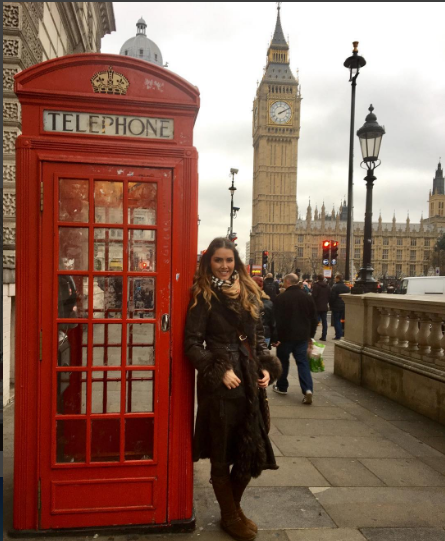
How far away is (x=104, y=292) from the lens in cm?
319

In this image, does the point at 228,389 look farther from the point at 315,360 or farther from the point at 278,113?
the point at 278,113

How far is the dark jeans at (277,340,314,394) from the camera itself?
22.6 ft

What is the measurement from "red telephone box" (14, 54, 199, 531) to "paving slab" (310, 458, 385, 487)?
1516 millimetres

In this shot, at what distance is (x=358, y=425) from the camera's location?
19.3ft

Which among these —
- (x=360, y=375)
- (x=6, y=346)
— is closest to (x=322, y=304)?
(x=360, y=375)

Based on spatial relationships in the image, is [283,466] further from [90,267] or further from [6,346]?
[6,346]

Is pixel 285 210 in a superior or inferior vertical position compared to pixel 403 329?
superior

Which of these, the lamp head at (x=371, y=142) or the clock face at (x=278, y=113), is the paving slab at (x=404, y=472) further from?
the clock face at (x=278, y=113)

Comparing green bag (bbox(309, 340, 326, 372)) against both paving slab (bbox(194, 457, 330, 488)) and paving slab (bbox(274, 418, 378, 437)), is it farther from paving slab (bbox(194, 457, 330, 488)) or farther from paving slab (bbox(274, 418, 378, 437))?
paving slab (bbox(194, 457, 330, 488))

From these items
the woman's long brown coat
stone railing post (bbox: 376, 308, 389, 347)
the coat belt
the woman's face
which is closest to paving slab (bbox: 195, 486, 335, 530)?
the woman's long brown coat

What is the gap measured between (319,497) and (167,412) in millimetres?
1507

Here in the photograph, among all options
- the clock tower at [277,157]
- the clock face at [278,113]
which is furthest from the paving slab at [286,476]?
the clock face at [278,113]

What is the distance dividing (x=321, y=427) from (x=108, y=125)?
4190 mm

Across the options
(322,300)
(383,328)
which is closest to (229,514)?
(383,328)
